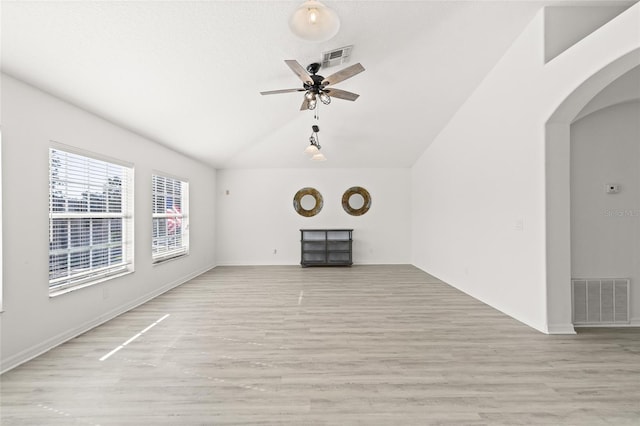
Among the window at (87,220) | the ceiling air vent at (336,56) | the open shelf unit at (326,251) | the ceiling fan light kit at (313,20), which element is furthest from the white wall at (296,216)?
the ceiling fan light kit at (313,20)

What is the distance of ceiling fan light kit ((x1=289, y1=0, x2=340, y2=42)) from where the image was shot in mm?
1560

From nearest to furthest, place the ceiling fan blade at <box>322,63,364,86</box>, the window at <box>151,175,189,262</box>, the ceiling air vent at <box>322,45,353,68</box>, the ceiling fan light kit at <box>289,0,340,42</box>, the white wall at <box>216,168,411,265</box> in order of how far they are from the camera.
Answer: the ceiling fan light kit at <box>289,0,340,42</box> → the ceiling fan blade at <box>322,63,364,86</box> → the ceiling air vent at <box>322,45,353,68</box> → the window at <box>151,175,189,262</box> → the white wall at <box>216,168,411,265</box>

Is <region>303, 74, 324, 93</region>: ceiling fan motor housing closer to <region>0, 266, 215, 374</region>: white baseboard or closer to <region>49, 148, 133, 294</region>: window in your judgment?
<region>49, 148, 133, 294</region>: window

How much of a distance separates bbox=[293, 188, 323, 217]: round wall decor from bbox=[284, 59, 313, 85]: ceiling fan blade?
438cm

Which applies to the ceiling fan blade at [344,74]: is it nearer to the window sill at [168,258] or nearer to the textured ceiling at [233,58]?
the textured ceiling at [233,58]

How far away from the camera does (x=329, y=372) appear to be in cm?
229

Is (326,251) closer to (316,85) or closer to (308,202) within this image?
(308,202)

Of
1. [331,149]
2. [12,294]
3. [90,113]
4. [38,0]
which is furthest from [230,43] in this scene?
[331,149]

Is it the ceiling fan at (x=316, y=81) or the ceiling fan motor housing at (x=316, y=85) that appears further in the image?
the ceiling fan motor housing at (x=316, y=85)

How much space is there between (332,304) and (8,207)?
358 centimetres

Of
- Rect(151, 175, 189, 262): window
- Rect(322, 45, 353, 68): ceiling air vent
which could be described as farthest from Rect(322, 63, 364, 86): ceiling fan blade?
Rect(151, 175, 189, 262): window

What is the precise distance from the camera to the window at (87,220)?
2.87 metres

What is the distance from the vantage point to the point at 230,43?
271 cm

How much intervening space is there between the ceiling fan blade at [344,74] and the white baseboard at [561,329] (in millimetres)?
3376
